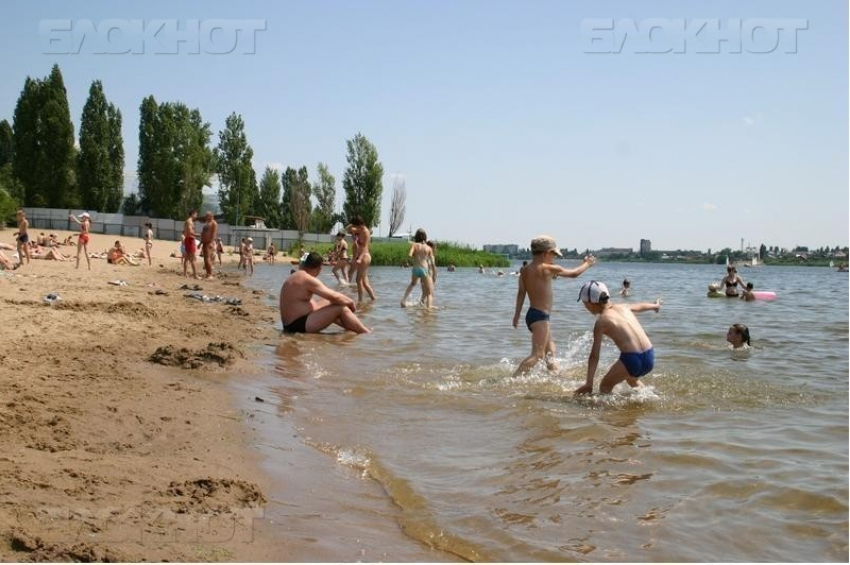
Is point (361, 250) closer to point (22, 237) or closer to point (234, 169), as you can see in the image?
point (22, 237)

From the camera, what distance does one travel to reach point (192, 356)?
6.84 metres

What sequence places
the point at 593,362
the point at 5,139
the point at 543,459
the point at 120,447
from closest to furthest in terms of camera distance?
the point at 120,447 < the point at 543,459 < the point at 593,362 < the point at 5,139

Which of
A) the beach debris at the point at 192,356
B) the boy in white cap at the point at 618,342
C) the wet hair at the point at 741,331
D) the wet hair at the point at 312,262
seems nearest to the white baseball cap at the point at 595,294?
the boy in white cap at the point at 618,342

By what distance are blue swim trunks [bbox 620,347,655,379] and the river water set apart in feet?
0.93

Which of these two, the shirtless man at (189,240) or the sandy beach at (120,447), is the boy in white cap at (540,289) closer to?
the sandy beach at (120,447)

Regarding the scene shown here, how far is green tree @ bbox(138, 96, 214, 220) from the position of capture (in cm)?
5484

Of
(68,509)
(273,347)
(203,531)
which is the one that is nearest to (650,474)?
(203,531)

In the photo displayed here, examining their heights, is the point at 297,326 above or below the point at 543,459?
above

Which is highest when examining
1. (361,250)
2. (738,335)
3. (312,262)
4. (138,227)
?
(138,227)

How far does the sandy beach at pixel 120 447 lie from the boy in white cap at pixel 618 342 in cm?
328

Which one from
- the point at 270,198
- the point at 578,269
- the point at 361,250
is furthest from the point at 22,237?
the point at 270,198

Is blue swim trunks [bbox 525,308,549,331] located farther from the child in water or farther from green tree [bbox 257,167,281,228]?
green tree [bbox 257,167,281,228]

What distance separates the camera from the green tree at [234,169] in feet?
204

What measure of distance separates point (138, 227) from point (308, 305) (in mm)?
45534
